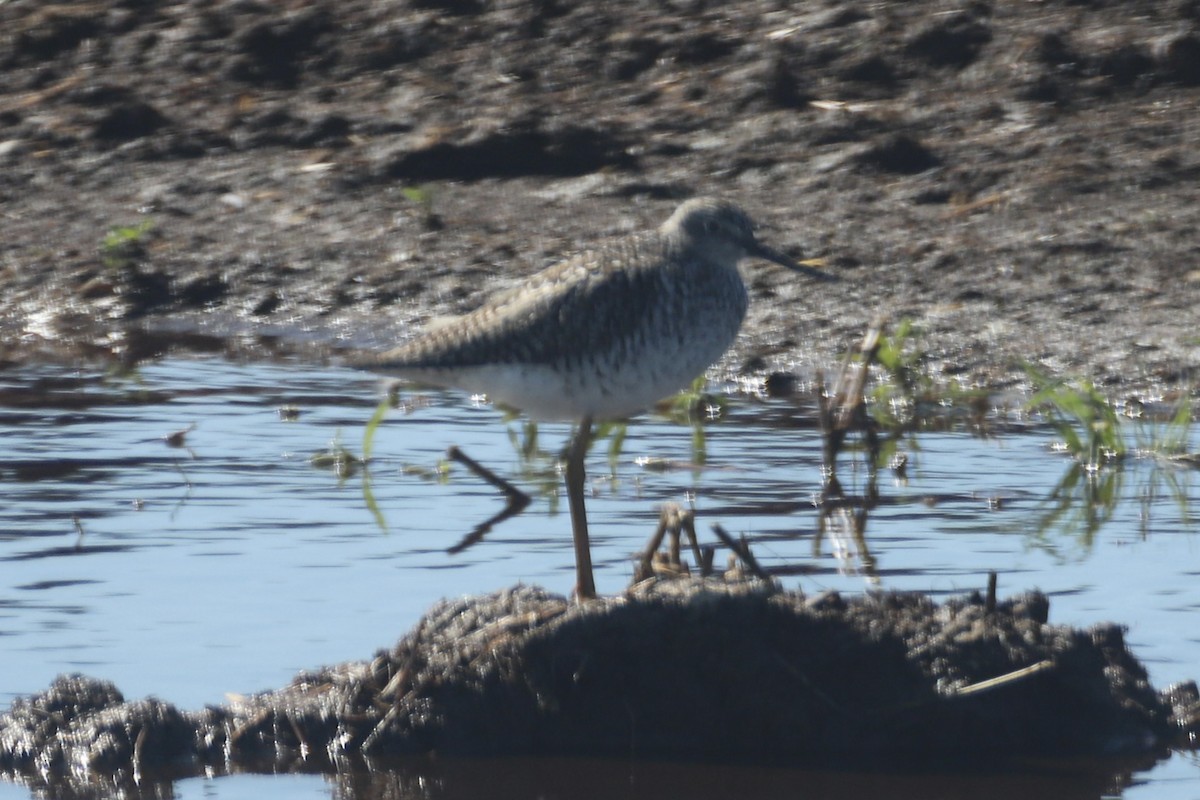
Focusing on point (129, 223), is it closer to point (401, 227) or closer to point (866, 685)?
point (401, 227)

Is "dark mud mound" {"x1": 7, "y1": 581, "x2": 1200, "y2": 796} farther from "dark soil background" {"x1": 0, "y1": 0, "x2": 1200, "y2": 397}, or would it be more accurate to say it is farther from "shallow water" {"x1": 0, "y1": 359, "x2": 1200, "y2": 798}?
"dark soil background" {"x1": 0, "y1": 0, "x2": 1200, "y2": 397}

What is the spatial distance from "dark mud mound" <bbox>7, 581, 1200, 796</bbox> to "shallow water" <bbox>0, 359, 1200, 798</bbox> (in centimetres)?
14

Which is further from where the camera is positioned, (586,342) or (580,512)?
(586,342)

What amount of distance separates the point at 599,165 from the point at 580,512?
5089 mm

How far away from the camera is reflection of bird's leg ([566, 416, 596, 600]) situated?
5.42 m

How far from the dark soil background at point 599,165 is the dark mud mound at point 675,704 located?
3617 mm

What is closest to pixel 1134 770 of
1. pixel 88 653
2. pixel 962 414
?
pixel 88 653

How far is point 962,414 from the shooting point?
26.2 feet

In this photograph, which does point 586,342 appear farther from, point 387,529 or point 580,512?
point 387,529

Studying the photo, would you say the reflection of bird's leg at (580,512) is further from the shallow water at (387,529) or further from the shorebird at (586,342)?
the shallow water at (387,529)

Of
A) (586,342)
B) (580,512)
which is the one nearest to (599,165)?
(586,342)

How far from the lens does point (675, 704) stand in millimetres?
4633

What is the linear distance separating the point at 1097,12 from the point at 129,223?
5106 millimetres

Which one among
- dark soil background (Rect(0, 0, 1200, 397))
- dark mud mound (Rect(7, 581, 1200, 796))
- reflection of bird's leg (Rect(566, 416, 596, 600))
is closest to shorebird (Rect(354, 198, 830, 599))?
reflection of bird's leg (Rect(566, 416, 596, 600))
